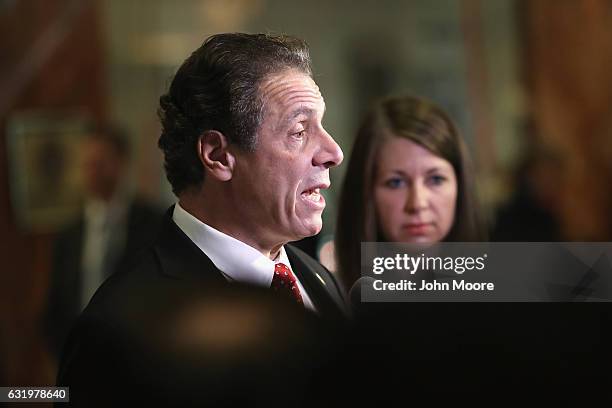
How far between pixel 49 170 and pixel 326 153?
1.87 feet

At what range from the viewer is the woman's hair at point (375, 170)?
2.16 feet

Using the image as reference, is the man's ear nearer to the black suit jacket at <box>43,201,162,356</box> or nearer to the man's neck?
the man's neck

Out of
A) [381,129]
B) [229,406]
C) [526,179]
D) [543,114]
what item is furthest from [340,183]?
[543,114]

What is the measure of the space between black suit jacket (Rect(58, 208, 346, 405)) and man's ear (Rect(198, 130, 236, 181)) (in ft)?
0.19

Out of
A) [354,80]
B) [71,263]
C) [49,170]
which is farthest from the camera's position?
[354,80]

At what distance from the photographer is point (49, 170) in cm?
104

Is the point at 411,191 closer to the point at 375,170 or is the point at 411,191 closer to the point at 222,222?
the point at 375,170

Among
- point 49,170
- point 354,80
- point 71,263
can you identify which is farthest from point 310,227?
point 354,80

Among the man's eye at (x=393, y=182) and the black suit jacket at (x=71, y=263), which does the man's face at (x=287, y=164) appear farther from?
the black suit jacket at (x=71, y=263)

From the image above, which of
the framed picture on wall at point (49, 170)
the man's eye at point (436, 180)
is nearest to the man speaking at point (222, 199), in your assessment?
the man's eye at point (436, 180)

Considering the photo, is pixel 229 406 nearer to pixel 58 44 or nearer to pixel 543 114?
pixel 58 44

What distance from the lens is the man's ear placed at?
0.58 metres

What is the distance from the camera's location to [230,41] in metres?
0.57

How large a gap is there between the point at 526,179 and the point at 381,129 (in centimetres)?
89
